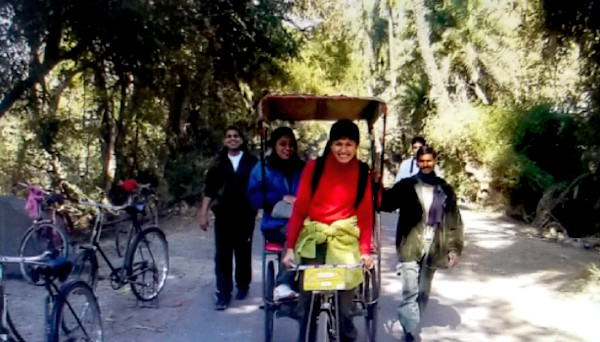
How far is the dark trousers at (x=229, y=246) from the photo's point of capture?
7.37 m

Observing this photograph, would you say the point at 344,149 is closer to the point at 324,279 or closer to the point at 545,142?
the point at 324,279

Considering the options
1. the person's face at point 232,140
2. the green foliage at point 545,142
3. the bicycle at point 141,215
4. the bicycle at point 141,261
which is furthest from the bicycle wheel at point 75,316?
the green foliage at point 545,142

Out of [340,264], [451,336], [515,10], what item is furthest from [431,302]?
[515,10]

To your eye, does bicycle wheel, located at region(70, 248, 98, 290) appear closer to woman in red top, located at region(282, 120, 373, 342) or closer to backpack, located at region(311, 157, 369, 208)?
woman in red top, located at region(282, 120, 373, 342)

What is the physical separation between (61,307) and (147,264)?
8.17 feet

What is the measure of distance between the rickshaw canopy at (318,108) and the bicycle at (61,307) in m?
1.99

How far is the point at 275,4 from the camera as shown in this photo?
14906 millimetres

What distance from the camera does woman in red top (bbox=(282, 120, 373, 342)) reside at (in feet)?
15.6

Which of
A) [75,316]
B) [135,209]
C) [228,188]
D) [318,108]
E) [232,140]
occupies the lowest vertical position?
[75,316]

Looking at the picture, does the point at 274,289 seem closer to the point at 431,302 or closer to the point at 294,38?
the point at 431,302

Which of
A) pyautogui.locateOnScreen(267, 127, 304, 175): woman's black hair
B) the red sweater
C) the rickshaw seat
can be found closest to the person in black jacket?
pyautogui.locateOnScreen(267, 127, 304, 175): woman's black hair

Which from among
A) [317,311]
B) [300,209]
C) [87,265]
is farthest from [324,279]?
[87,265]

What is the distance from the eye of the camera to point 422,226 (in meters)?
5.88

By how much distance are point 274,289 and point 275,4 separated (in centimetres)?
1062
